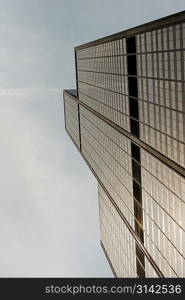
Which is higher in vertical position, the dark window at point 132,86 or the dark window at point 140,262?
the dark window at point 132,86

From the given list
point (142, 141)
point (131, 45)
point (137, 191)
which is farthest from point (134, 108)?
point (137, 191)

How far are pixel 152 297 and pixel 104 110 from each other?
3270 inches

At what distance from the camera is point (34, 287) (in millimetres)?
30719

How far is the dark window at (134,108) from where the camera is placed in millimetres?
81150

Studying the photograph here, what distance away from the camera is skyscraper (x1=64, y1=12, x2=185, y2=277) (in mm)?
61375

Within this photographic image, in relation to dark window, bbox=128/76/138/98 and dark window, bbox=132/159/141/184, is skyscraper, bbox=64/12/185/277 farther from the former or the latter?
dark window, bbox=132/159/141/184

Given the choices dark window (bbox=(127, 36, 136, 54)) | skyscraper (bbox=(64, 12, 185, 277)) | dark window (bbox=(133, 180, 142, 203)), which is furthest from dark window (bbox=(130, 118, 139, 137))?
dark window (bbox=(127, 36, 136, 54))

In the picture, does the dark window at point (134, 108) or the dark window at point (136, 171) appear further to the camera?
the dark window at point (136, 171)

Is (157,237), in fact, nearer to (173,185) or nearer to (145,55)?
(173,185)

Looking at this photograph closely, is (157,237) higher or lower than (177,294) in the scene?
lower

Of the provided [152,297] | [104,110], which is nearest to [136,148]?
[104,110]

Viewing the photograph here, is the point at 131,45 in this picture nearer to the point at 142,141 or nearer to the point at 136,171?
the point at 142,141

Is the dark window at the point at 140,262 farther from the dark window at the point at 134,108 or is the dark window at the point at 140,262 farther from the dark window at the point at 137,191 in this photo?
the dark window at the point at 134,108

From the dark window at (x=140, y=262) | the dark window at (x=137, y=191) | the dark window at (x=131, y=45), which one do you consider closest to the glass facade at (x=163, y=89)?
the dark window at (x=131, y=45)
